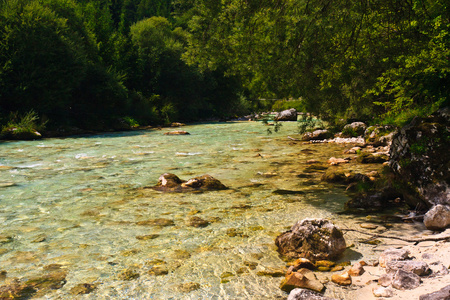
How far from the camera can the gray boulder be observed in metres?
5.59

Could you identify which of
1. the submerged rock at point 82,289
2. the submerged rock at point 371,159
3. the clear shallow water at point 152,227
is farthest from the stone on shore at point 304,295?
the submerged rock at point 371,159

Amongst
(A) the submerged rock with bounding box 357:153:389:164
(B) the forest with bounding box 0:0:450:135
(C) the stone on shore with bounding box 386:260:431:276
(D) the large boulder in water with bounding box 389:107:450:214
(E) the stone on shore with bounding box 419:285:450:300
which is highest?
(B) the forest with bounding box 0:0:450:135

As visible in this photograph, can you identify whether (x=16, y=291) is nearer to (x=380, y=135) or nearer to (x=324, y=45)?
(x=324, y=45)

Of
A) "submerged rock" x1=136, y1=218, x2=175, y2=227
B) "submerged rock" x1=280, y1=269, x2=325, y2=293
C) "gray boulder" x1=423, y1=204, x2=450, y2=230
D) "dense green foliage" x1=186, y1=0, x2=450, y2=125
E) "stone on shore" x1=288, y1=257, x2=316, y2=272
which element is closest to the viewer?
"submerged rock" x1=280, y1=269, x2=325, y2=293

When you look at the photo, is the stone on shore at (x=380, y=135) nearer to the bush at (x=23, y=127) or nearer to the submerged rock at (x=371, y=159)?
the submerged rock at (x=371, y=159)

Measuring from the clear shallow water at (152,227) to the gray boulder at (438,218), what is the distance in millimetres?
1163

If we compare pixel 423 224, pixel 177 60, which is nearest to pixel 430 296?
pixel 423 224

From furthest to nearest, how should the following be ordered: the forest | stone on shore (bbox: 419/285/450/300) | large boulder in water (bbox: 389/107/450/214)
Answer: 1. the forest
2. large boulder in water (bbox: 389/107/450/214)
3. stone on shore (bbox: 419/285/450/300)

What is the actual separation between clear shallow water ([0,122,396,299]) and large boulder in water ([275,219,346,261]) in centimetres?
28

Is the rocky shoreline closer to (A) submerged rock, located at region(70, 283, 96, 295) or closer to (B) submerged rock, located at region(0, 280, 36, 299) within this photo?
(A) submerged rock, located at region(70, 283, 96, 295)

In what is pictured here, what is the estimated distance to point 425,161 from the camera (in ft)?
21.2

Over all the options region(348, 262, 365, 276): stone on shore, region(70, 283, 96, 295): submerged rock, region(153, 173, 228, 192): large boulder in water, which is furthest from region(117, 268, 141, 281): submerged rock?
region(153, 173, 228, 192): large boulder in water

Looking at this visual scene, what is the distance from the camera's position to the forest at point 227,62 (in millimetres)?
7871

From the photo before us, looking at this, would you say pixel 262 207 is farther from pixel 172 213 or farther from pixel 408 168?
pixel 408 168
